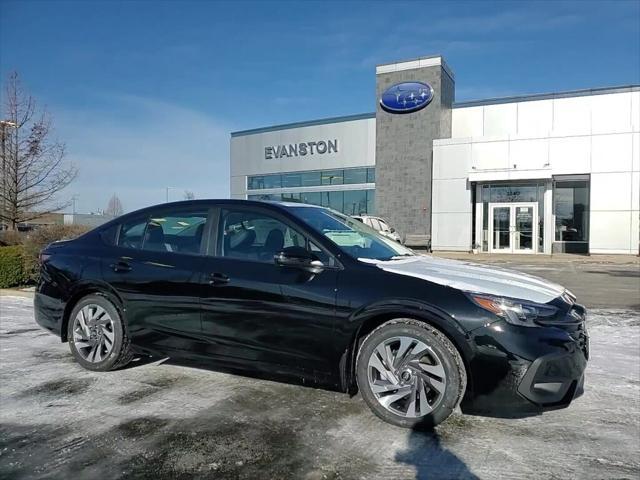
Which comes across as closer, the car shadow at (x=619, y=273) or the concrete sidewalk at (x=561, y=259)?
the car shadow at (x=619, y=273)

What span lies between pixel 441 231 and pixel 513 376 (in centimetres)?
2424

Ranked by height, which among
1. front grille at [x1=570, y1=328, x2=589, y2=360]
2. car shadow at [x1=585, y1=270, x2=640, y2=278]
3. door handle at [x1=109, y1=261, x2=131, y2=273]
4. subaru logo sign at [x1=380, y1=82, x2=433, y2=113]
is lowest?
car shadow at [x1=585, y1=270, x2=640, y2=278]

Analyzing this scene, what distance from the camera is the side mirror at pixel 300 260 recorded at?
3.83 meters

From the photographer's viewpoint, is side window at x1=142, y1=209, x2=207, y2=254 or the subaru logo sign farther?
the subaru logo sign

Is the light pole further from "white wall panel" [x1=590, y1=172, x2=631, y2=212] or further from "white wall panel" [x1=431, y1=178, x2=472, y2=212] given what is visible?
"white wall panel" [x1=590, y1=172, x2=631, y2=212]

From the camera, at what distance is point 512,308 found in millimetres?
3340

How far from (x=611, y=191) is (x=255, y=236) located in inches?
944

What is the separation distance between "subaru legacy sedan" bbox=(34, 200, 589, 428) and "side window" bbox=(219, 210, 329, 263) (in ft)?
0.04

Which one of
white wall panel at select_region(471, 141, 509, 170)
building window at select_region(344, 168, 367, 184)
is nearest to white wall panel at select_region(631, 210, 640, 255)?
white wall panel at select_region(471, 141, 509, 170)

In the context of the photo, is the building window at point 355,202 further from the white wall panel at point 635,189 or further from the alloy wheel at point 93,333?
the alloy wheel at point 93,333

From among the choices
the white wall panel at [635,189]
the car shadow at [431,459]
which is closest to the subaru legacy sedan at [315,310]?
the car shadow at [431,459]

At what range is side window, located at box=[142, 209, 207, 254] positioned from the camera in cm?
448

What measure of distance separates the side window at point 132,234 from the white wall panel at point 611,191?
24.0 metres

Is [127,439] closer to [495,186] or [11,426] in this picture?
[11,426]
